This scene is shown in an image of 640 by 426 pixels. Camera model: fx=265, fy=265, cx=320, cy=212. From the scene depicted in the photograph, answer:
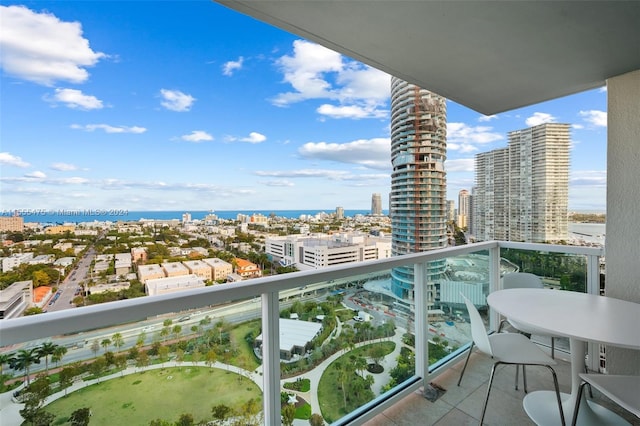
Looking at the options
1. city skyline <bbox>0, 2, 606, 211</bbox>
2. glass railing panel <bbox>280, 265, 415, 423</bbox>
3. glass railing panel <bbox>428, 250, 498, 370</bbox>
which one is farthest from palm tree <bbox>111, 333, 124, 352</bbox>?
city skyline <bbox>0, 2, 606, 211</bbox>

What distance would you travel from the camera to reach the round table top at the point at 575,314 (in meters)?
1.47

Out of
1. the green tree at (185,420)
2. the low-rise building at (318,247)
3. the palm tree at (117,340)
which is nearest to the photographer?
the palm tree at (117,340)

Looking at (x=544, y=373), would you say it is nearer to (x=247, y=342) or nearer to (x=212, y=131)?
(x=247, y=342)

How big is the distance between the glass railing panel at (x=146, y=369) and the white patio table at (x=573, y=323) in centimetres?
174

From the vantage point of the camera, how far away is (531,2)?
63.6 inches

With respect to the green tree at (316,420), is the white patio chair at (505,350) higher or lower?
higher

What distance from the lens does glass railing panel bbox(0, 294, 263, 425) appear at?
1.01 m

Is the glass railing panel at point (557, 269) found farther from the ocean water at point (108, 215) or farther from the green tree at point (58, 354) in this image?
the green tree at point (58, 354)

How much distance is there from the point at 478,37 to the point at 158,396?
300cm

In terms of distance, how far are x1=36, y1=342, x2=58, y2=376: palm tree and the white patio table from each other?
2358 millimetres

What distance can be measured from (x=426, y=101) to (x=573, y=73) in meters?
2.89

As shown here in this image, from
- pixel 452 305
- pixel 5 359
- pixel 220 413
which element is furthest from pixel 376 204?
pixel 5 359

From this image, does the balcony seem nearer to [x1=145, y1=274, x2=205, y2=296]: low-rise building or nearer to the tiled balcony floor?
the tiled balcony floor

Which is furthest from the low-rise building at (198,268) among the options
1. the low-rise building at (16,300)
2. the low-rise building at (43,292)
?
the low-rise building at (16,300)
